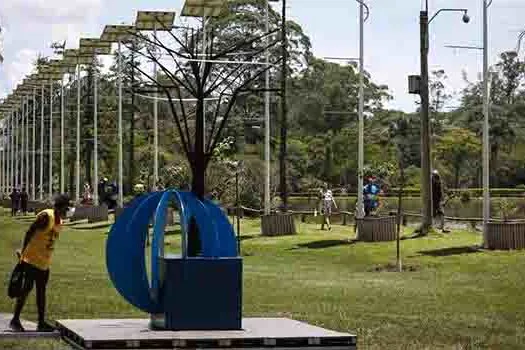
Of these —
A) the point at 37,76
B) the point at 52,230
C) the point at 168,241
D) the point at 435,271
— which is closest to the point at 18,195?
the point at 37,76

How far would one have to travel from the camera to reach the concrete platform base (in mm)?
13828

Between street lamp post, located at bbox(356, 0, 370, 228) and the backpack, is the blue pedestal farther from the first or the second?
street lamp post, located at bbox(356, 0, 370, 228)

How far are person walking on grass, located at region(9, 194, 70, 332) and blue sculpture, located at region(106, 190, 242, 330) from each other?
811 millimetres

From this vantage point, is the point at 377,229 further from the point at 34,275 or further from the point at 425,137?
the point at 34,275

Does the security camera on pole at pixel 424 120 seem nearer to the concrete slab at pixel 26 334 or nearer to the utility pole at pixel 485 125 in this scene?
the utility pole at pixel 485 125

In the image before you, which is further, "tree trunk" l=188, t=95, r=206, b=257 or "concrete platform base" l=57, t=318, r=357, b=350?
"tree trunk" l=188, t=95, r=206, b=257

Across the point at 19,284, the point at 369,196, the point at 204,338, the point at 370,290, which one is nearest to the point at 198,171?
the point at 19,284

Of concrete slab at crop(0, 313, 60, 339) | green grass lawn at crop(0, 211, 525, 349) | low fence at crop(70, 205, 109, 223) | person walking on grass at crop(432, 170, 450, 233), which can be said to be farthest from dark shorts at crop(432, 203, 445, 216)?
low fence at crop(70, 205, 109, 223)

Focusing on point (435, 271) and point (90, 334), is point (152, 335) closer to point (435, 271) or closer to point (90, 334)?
point (90, 334)

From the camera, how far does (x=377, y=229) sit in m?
35.1

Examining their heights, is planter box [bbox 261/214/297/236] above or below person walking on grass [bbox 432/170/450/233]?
below

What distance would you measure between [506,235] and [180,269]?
1683cm

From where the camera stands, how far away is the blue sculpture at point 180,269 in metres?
15.0

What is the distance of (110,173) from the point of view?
9994 cm
